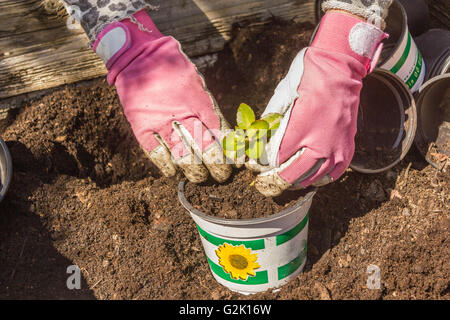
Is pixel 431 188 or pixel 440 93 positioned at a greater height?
pixel 440 93

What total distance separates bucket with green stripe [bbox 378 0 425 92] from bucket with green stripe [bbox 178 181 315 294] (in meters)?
0.69

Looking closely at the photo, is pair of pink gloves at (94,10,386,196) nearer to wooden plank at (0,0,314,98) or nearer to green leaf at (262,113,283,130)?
green leaf at (262,113,283,130)

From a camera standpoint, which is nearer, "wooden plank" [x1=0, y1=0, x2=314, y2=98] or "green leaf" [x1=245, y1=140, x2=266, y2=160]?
"green leaf" [x1=245, y1=140, x2=266, y2=160]

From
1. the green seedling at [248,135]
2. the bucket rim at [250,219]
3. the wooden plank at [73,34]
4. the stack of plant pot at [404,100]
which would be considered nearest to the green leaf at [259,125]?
the green seedling at [248,135]

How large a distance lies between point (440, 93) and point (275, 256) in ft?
3.42

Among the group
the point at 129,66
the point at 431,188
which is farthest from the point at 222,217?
the point at 431,188

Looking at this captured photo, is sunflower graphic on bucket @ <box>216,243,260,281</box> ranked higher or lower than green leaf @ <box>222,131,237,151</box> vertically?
lower

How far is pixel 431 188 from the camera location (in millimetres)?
1759

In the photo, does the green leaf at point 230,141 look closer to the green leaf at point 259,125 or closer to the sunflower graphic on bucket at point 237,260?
the green leaf at point 259,125

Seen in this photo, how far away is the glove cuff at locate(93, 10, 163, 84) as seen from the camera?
149 centimetres

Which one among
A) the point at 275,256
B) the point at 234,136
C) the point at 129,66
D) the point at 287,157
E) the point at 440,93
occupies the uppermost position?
the point at 129,66

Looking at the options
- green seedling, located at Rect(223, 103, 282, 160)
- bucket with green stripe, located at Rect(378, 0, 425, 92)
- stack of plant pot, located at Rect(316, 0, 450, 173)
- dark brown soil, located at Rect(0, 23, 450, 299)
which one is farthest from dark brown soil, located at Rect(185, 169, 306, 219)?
bucket with green stripe, located at Rect(378, 0, 425, 92)

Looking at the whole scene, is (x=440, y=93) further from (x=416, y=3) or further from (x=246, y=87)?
(x=246, y=87)

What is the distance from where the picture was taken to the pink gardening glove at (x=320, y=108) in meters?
1.34
